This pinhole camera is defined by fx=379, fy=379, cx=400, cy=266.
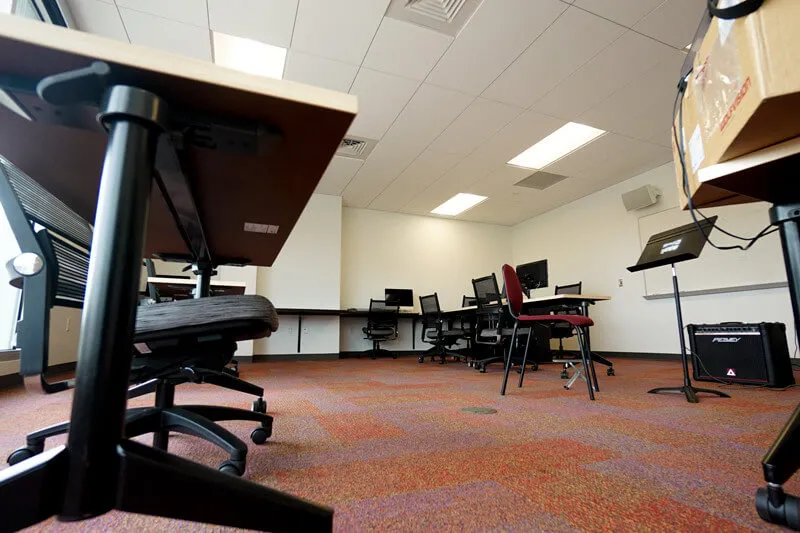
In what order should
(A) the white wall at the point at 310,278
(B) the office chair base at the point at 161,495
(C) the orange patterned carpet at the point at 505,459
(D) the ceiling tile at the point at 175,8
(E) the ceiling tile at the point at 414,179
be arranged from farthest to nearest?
(A) the white wall at the point at 310,278, (E) the ceiling tile at the point at 414,179, (D) the ceiling tile at the point at 175,8, (C) the orange patterned carpet at the point at 505,459, (B) the office chair base at the point at 161,495

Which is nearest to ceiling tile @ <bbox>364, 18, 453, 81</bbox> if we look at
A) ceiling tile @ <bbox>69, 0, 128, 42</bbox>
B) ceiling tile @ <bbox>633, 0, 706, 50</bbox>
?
ceiling tile @ <bbox>633, 0, 706, 50</bbox>

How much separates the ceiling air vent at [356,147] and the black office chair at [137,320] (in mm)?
3782

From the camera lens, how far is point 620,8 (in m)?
2.75

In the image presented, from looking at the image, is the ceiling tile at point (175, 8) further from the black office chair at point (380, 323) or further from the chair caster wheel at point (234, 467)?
the black office chair at point (380, 323)

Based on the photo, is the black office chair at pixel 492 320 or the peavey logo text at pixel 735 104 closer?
the peavey logo text at pixel 735 104

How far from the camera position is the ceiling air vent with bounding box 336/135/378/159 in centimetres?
464

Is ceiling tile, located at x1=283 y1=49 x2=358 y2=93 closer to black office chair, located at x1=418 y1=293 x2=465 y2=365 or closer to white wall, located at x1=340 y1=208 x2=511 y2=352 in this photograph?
black office chair, located at x1=418 y1=293 x2=465 y2=365

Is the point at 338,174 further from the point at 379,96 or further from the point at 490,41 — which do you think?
the point at 490,41

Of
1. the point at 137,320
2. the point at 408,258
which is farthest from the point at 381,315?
the point at 137,320

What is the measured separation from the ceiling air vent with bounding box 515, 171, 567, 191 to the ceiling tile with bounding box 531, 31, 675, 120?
159cm

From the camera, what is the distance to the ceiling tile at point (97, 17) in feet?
8.83

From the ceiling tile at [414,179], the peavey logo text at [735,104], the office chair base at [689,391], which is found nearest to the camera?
the peavey logo text at [735,104]

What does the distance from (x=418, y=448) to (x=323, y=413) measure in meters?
0.75

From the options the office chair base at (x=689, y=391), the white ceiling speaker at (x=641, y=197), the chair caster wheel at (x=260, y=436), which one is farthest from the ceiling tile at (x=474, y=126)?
the chair caster wheel at (x=260, y=436)
